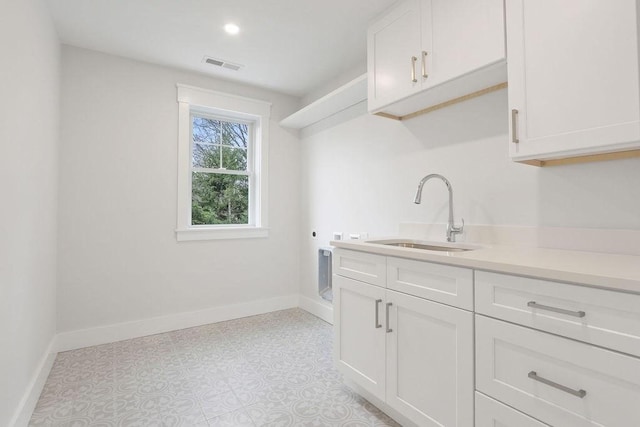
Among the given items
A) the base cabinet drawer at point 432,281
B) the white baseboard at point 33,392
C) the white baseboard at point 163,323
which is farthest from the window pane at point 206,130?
the base cabinet drawer at point 432,281

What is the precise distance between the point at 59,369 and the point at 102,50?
8.31ft

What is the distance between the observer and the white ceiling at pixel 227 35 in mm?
2109

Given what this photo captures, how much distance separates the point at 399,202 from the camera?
244 centimetres

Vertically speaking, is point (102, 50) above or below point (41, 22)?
above

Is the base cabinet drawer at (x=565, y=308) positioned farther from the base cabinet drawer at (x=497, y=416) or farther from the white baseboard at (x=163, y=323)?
the white baseboard at (x=163, y=323)

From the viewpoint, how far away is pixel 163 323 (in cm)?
296

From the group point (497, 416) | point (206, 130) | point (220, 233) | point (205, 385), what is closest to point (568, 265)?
point (497, 416)

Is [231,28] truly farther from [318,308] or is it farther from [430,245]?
[318,308]

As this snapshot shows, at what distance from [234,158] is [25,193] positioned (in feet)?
6.52

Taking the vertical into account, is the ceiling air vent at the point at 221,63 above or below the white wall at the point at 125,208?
above

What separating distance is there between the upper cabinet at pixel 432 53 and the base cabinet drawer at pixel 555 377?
120 centimetres

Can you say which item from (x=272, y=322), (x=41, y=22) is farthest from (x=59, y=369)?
(x=41, y=22)

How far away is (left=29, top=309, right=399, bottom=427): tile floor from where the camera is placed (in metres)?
1.70

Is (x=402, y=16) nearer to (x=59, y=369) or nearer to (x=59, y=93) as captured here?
(x=59, y=93)
